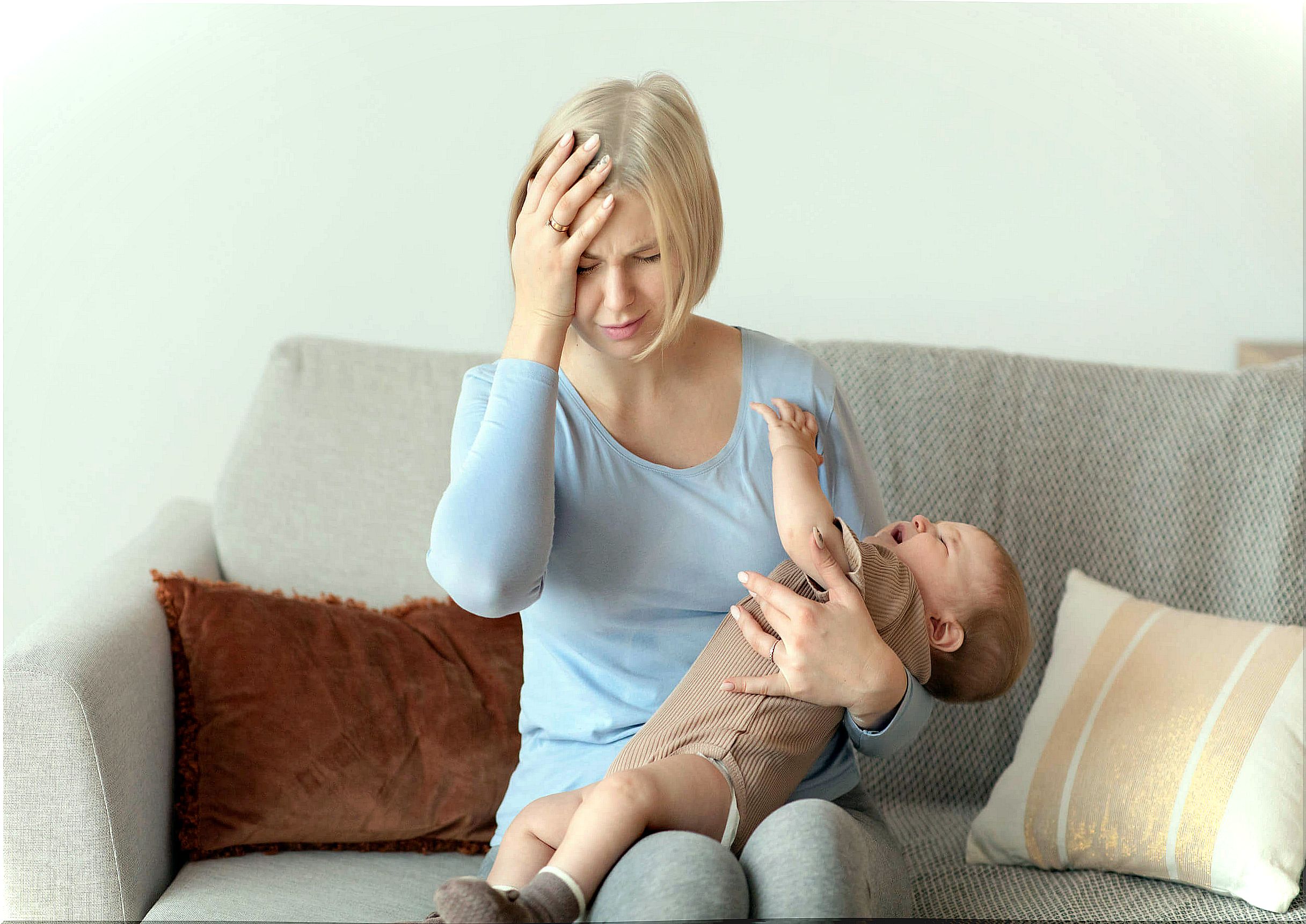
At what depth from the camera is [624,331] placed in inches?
42.3

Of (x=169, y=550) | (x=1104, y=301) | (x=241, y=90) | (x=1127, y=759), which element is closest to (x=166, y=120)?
(x=241, y=90)

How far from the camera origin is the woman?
0.90 metres

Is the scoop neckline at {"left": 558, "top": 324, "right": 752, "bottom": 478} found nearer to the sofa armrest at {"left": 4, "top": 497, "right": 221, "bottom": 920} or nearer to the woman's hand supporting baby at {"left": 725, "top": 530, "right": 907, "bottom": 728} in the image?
the woman's hand supporting baby at {"left": 725, "top": 530, "right": 907, "bottom": 728}

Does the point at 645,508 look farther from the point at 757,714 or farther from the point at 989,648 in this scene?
the point at 989,648

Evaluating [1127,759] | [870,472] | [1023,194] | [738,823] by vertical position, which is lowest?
[1127,759]

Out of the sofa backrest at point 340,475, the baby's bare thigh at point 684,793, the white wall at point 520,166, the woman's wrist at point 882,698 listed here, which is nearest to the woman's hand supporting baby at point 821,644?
the woman's wrist at point 882,698

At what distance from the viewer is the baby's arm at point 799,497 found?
1.12 meters

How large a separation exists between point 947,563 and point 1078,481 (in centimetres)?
54

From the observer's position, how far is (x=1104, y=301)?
2.09 m

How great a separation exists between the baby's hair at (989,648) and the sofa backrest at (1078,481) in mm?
356

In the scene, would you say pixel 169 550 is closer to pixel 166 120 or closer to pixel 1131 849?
pixel 166 120

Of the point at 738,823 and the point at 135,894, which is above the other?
the point at 738,823

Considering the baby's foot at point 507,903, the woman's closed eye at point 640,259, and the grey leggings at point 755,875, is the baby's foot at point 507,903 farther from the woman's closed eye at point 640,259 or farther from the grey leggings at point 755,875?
the woman's closed eye at point 640,259

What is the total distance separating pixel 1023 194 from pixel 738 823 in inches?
59.0
